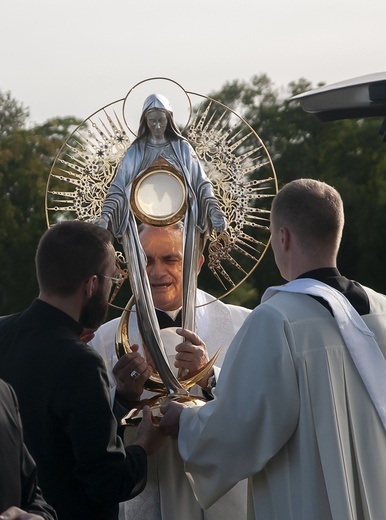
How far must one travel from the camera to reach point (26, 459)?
356 centimetres

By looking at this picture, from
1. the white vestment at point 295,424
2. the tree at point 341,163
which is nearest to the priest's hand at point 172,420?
the white vestment at point 295,424

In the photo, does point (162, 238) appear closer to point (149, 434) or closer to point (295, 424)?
point (149, 434)

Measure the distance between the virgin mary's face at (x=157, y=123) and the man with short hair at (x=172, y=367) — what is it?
43 cm

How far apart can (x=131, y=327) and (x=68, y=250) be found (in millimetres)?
1489

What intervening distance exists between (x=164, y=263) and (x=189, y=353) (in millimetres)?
597

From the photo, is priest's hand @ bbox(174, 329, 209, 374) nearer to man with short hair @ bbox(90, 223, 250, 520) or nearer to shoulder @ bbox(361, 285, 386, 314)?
man with short hair @ bbox(90, 223, 250, 520)

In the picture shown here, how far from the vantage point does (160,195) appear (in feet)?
17.2

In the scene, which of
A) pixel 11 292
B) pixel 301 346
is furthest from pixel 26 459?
pixel 11 292

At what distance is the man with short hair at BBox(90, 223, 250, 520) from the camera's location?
513 cm

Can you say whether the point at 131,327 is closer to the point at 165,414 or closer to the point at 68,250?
the point at 165,414

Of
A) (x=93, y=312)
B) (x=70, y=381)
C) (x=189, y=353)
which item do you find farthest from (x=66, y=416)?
(x=189, y=353)

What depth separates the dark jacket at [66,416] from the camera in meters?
4.27

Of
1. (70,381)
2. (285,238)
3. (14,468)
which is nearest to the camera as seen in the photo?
(14,468)

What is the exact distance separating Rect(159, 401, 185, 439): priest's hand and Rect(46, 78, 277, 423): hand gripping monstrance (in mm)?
158
